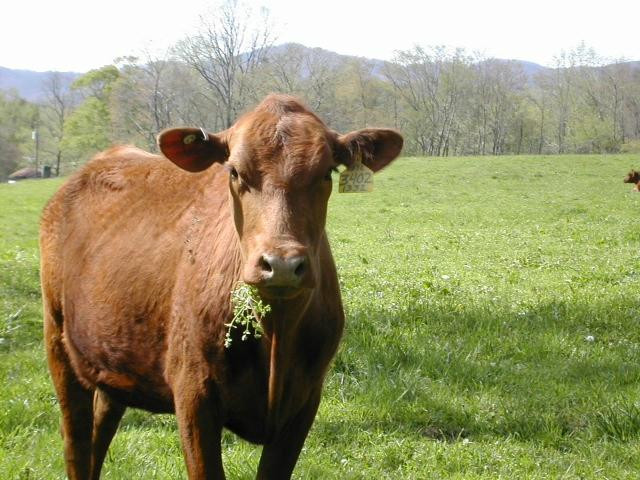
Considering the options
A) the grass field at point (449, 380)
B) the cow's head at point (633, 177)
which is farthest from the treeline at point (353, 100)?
the grass field at point (449, 380)

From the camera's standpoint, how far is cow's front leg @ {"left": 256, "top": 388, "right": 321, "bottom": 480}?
12.2ft

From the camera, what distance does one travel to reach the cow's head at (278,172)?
303 cm

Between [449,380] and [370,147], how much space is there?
10.5ft

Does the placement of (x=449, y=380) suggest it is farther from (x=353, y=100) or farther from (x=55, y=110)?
(x=55, y=110)

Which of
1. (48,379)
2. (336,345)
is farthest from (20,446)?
(336,345)

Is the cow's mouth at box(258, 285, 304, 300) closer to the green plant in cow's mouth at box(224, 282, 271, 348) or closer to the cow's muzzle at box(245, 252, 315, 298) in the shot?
the cow's muzzle at box(245, 252, 315, 298)

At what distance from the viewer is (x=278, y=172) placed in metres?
3.34

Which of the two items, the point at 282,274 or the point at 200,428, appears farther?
the point at 200,428

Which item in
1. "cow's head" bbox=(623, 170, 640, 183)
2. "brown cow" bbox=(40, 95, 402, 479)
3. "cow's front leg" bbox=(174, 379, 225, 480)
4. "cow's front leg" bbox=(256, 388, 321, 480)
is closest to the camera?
"brown cow" bbox=(40, 95, 402, 479)

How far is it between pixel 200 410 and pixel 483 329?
514cm

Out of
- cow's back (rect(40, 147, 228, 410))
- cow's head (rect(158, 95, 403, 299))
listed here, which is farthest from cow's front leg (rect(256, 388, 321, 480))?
cow's head (rect(158, 95, 403, 299))

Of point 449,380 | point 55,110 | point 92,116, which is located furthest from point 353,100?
point 449,380

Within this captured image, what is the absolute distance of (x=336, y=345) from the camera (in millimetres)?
3859

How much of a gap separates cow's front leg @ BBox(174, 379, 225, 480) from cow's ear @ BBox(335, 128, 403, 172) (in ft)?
4.40
